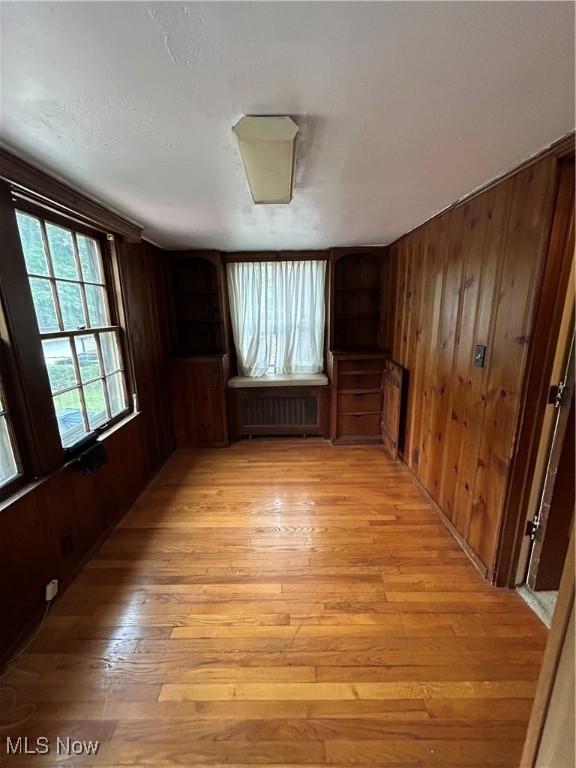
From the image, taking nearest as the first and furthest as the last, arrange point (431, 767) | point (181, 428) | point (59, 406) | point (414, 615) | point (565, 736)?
point (565, 736)
point (431, 767)
point (414, 615)
point (59, 406)
point (181, 428)

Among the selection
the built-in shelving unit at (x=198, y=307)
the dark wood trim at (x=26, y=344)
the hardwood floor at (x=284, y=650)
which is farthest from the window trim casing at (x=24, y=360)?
the built-in shelving unit at (x=198, y=307)

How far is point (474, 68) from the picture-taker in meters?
0.85

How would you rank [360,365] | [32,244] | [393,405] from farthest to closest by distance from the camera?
[360,365] < [393,405] < [32,244]

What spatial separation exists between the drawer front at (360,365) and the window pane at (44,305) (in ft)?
8.26

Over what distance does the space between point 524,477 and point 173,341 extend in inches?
133

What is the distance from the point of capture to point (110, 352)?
2447 mm

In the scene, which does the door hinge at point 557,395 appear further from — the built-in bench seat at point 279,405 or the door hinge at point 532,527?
the built-in bench seat at point 279,405

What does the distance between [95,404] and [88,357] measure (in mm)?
337

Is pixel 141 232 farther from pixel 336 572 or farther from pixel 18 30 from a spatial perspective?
pixel 336 572

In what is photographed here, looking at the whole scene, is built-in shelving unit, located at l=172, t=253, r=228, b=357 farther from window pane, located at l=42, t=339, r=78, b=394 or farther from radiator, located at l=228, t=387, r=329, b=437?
window pane, located at l=42, t=339, r=78, b=394

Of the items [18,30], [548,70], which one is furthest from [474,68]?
[18,30]

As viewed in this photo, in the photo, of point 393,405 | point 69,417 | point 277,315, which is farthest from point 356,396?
point 69,417

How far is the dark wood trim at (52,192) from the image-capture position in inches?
53.2

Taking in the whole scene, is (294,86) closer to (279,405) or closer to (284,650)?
(284,650)
